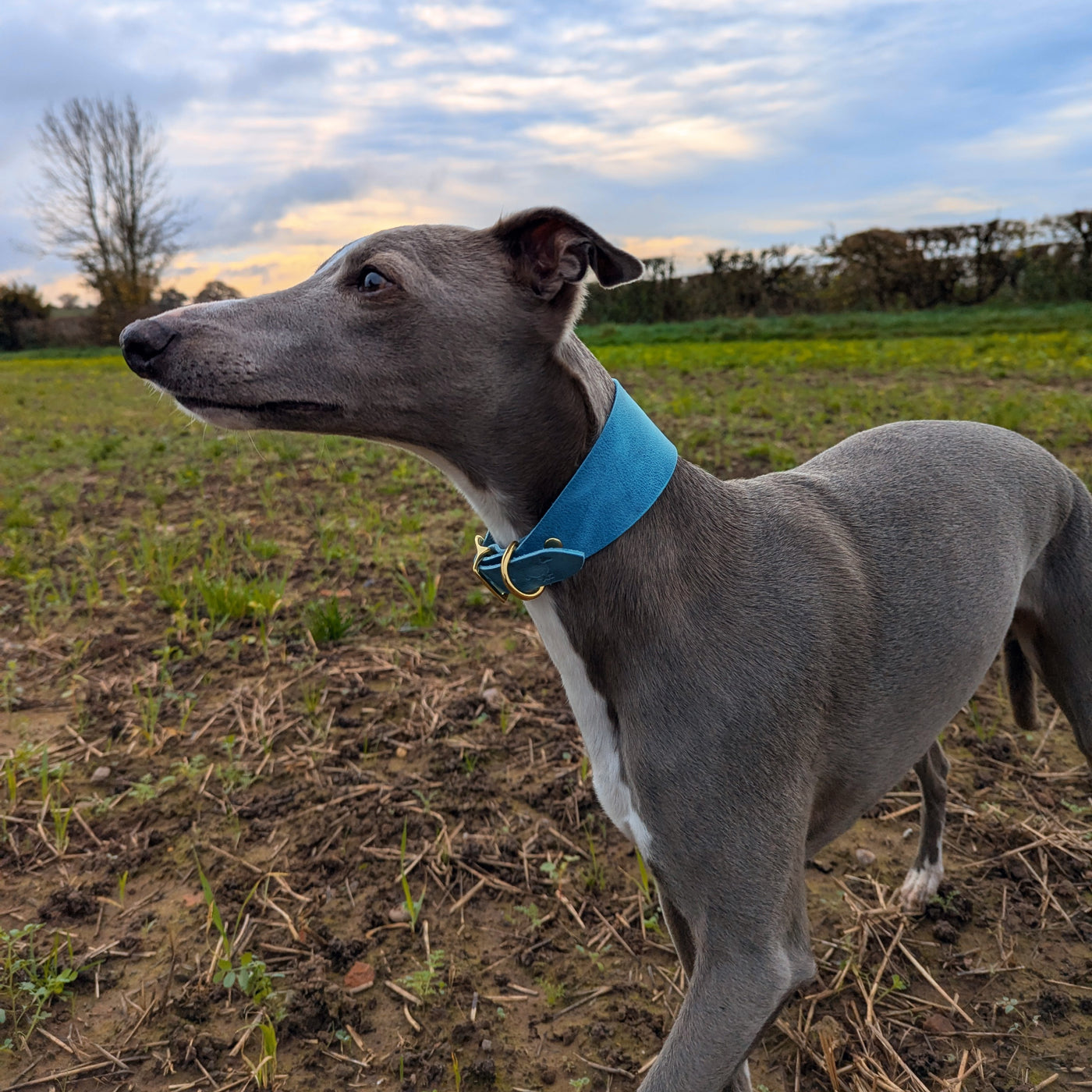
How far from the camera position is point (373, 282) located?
206cm

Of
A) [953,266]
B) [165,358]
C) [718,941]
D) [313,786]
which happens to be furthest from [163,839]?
[953,266]

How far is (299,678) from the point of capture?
4242 millimetres

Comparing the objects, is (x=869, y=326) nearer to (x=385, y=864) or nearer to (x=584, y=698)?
(x=385, y=864)

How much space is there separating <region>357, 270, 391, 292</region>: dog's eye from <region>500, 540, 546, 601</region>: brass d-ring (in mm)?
694

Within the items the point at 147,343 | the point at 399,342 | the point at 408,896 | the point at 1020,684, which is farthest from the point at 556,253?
the point at 1020,684

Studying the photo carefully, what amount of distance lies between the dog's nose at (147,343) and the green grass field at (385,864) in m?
0.73

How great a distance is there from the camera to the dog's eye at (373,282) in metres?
2.04

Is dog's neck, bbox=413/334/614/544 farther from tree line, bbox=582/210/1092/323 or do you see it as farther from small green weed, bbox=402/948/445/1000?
tree line, bbox=582/210/1092/323

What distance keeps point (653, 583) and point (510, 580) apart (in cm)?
33

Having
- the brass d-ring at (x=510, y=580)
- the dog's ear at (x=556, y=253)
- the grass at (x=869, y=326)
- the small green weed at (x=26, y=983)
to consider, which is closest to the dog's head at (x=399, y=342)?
the dog's ear at (x=556, y=253)

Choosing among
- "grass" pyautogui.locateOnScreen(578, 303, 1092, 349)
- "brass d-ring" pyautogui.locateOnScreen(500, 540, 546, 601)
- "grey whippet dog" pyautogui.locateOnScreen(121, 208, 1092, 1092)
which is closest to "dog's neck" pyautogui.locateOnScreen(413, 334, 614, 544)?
"grey whippet dog" pyautogui.locateOnScreen(121, 208, 1092, 1092)

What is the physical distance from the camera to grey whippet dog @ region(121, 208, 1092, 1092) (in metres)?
1.92

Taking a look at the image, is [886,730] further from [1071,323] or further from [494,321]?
[1071,323]

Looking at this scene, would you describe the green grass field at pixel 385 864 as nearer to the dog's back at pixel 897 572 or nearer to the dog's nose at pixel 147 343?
the dog's nose at pixel 147 343
